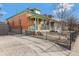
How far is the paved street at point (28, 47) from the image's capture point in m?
3.67

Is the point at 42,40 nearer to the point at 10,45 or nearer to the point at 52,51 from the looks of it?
the point at 52,51

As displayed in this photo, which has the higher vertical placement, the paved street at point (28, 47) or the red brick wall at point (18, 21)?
the red brick wall at point (18, 21)

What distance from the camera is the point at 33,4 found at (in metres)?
3.68

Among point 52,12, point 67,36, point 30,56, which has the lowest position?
point 30,56

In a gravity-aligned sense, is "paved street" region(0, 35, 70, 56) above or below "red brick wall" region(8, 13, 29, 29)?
below

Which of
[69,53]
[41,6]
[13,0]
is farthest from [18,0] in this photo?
[69,53]

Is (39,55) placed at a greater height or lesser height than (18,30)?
lesser

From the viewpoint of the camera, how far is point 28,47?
12.1 ft

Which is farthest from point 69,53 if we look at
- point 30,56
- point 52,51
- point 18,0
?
point 18,0

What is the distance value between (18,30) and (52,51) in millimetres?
585

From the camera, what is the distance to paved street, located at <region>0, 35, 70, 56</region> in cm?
367

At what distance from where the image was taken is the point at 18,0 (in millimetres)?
3674

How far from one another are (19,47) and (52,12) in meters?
0.69

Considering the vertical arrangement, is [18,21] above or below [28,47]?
above
